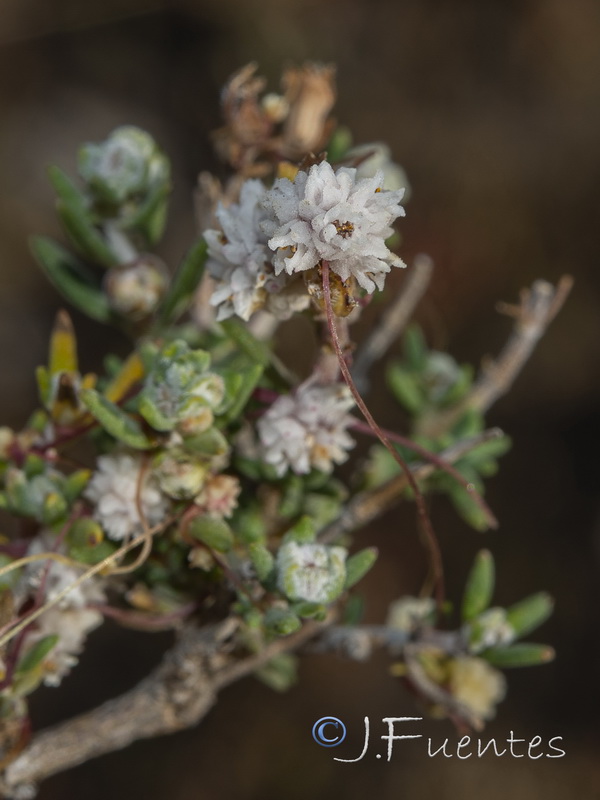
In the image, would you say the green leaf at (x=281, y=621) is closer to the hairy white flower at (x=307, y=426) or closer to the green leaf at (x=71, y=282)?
the hairy white flower at (x=307, y=426)

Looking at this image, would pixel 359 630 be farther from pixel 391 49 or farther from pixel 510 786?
pixel 391 49

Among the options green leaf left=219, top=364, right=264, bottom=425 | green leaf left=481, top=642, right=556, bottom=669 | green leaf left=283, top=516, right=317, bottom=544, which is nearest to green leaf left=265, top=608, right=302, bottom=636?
green leaf left=283, top=516, right=317, bottom=544

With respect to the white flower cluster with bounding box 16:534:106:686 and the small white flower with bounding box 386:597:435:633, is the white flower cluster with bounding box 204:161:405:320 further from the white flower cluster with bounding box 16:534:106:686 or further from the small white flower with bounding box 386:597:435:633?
the small white flower with bounding box 386:597:435:633

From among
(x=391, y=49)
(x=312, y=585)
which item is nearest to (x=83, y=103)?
(x=391, y=49)

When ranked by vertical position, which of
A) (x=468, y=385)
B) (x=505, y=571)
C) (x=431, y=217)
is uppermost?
(x=431, y=217)

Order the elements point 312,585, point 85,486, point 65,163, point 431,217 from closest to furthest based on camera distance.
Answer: point 312,585, point 85,486, point 431,217, point 65,163
